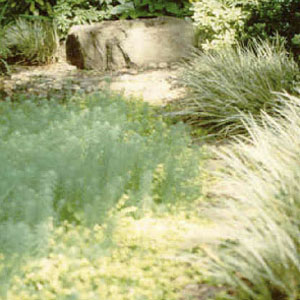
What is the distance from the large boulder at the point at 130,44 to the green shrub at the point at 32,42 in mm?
451

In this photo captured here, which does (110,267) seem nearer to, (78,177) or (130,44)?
(78,177)

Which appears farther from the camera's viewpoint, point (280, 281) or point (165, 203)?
point (165, 203)

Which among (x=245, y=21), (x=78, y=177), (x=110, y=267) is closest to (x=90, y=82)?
(x=245, y=21)

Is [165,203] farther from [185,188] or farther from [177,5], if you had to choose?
[177,5]

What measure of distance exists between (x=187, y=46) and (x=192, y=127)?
356 cm

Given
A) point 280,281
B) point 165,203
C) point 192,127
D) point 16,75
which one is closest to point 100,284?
point 280,281

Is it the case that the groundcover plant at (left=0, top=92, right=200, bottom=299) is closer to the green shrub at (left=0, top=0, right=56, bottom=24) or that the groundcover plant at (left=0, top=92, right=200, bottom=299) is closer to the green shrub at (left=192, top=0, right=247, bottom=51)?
the green shrub at (left=192, top=0, right=247, bottom=51)

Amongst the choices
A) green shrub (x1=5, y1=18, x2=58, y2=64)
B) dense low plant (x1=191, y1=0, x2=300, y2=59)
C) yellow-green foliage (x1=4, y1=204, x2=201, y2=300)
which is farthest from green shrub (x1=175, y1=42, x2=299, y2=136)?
green shrub (x1=5, y1=18, x2=58, y2=64)

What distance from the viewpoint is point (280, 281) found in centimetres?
261

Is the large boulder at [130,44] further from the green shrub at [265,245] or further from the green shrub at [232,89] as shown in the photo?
the green shrub at [265,245]

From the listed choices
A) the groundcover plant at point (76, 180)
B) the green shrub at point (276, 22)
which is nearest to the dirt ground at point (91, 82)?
the green shrub at point (276, 22)

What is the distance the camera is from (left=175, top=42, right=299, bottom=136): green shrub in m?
5.62

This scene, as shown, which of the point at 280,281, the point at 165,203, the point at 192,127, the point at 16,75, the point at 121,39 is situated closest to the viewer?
the point at 280,281

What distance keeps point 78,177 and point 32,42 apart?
6.22m
